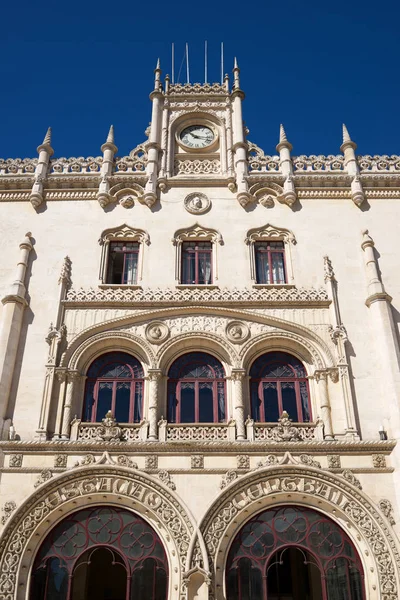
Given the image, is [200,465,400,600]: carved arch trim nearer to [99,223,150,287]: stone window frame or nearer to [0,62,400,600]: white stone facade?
[0,62,400,600]: white stone facade

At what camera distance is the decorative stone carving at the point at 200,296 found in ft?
67.3

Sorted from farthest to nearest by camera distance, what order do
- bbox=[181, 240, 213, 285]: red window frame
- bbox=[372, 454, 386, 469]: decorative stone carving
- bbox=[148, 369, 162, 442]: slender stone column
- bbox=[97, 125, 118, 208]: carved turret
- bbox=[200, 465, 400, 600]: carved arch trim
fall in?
bbox=[97, 125, 118, 208]: carved turret, bbox=[181, 240, 213, 285]: red window frame, bbox=[148, 369, 162, 442]: slender stone column, bbox=[372, 454, 386, 469]: decorative stone carving, bbox=[200, 465, 400, 600]: carved arch trim

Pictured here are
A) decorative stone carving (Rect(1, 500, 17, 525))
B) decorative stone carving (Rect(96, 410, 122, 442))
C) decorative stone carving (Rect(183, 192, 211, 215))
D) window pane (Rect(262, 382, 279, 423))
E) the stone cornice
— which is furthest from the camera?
decorative stone carving (Rect(183, 192, 211, 215))

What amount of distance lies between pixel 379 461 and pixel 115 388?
336 inches

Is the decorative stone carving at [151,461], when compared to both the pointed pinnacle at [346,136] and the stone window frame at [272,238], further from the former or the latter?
the pointed pinnacle at [346,136]

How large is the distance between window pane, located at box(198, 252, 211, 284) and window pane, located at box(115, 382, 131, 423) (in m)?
4.76

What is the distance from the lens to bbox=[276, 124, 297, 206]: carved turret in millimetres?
22942

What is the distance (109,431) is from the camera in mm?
18141

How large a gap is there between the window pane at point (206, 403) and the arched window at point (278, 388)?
4.35 feet

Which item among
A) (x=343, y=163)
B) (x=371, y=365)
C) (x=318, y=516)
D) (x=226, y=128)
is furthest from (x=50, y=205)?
(x=318, y=516)

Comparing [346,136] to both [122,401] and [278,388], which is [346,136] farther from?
[122,401]

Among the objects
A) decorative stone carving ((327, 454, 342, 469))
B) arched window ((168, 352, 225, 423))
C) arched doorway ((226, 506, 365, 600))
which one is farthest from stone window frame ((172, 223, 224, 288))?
arched doorway ((226, 506, 365, 600))

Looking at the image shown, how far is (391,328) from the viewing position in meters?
19.7

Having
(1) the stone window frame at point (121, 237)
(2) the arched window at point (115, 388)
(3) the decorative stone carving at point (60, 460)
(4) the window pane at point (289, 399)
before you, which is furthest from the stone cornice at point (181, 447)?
(1) the stone window frame at point (121, 237)
